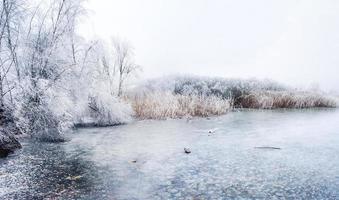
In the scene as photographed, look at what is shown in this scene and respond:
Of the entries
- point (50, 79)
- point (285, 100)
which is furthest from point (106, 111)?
point (285, 100)

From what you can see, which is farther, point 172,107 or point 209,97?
point 209,97

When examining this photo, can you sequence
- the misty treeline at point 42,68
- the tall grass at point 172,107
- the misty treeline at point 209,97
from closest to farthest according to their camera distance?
the misty treeline at point 42,68
the tall grass at point 172,107
the misty treeline at point 209,97

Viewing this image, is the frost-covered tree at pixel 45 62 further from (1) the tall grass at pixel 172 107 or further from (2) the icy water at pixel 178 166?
(1) the tall grass at pixel 172 107

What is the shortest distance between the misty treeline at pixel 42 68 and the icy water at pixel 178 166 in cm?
62

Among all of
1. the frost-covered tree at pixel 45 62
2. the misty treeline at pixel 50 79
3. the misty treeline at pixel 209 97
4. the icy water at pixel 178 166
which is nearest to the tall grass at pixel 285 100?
the misty treeline at pixel 209 97

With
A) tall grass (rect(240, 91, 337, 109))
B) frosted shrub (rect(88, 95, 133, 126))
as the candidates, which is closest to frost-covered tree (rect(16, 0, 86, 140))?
frosted shrub (rect(88, 95, 133, 126))

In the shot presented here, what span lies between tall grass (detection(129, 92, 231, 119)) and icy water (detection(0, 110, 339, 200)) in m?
3.37

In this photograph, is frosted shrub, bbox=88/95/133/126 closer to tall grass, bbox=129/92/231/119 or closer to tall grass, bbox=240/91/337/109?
tall grass, bbox=129/92/231/119

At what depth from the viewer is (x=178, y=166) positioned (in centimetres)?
587

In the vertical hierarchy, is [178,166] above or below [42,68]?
below

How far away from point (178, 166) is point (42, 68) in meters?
4.33

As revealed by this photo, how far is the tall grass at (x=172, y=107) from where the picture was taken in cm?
1312

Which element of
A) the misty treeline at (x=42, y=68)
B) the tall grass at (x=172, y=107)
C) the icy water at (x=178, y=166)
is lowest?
the icy water at (x=178, y=166)

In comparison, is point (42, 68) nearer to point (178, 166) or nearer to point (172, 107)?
point (178, 166)
